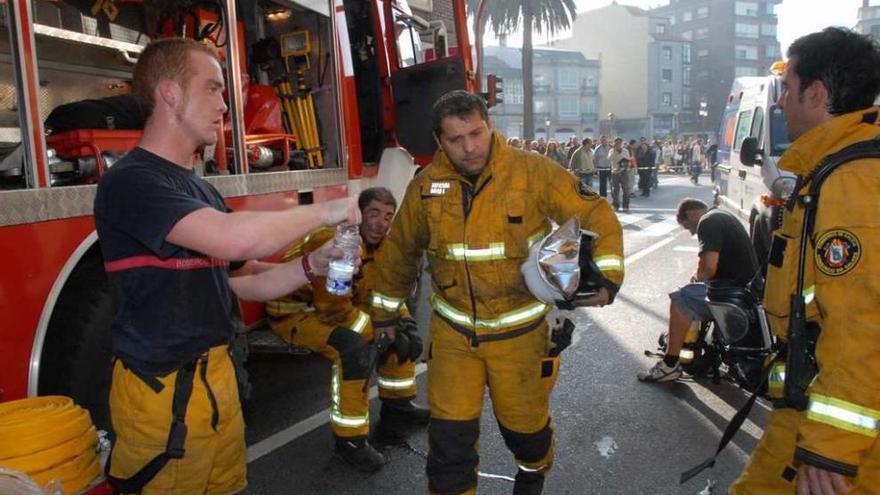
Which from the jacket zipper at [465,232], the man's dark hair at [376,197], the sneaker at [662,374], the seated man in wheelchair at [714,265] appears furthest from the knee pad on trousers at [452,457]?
the sneaker at [662,374]

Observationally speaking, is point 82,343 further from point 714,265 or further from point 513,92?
point 513,92

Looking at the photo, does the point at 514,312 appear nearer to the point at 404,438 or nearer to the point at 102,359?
the point at 404,438

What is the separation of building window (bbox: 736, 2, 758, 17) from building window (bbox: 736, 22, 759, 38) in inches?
51.4

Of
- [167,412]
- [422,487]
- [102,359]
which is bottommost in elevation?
[422,487]

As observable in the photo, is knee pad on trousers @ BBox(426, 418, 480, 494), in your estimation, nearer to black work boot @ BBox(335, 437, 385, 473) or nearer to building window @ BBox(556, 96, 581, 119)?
black work boot @ BBox(335, 437, 385, 473)

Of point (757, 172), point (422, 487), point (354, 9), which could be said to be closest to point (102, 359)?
point (422, 487)

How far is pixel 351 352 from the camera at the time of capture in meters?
3.60

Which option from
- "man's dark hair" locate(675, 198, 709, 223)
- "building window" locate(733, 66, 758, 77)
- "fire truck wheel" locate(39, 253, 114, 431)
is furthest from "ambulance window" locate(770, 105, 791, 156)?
"building window" locate(733, 66, 758, 77)

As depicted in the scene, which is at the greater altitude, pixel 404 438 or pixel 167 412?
pixel 167 412

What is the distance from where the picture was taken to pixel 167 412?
192cm

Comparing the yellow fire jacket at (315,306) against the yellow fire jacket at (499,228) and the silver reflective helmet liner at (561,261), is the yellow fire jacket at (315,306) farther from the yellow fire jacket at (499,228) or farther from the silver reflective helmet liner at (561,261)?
the silver reflective helmet liner at (561,261)

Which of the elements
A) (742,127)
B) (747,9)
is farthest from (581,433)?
(747,9)

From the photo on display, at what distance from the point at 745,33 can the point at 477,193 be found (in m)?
90.9

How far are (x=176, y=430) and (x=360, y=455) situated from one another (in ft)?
5.69
